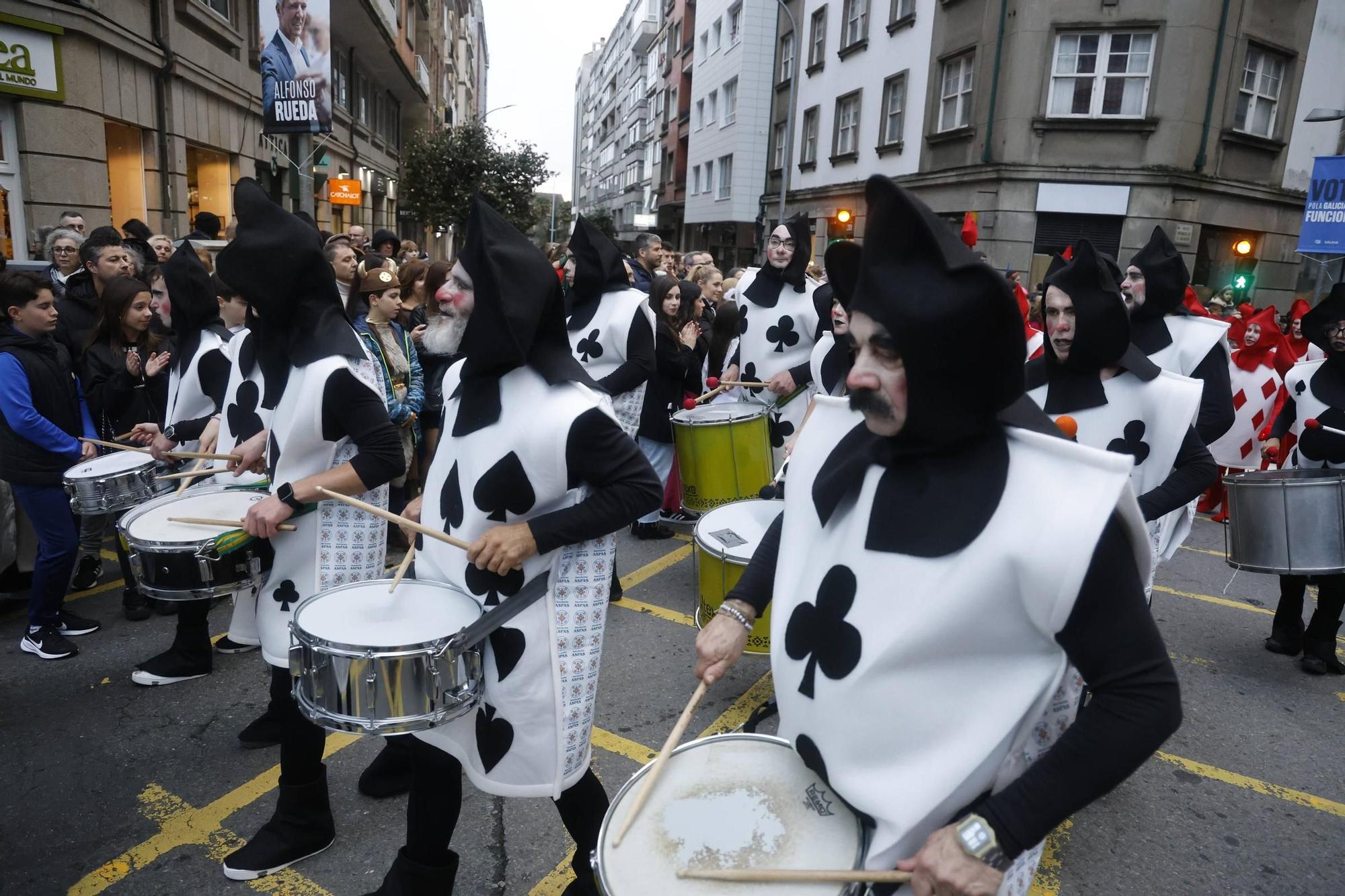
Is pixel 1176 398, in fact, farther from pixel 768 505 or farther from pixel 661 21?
pixel 661 21

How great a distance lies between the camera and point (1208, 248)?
1977 cm

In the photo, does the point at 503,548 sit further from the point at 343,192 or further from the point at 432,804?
the point at 343,192

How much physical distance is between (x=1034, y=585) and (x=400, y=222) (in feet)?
144

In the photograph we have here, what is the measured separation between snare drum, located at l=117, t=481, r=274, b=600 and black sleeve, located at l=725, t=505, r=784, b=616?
2.00 metres

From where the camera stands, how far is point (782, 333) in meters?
6.80

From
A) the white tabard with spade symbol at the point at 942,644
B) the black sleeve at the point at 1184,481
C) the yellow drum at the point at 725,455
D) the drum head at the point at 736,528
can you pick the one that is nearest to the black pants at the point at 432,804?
the white tabard with spade symbol at the point at 942,644

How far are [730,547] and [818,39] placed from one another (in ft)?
92.9

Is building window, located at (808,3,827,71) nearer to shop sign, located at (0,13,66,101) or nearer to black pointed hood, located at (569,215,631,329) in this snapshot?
shop sign, located at (0,13,66,101)

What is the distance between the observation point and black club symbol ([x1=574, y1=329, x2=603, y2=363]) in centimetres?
624

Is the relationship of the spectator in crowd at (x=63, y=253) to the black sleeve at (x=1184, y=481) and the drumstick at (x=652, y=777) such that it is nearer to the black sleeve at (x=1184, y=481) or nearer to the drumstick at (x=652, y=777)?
the drumstick at (x=652, y=777)

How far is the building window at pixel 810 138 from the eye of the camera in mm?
28516

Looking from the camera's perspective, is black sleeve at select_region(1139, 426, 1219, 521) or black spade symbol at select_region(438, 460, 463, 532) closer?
black spade symbol at select_region(438, 460, 463, 532)

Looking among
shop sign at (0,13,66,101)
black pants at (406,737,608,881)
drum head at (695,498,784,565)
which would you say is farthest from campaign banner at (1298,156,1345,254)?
shop sign at (0,13,66,101)

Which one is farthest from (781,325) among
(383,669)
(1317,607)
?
(383,669)
